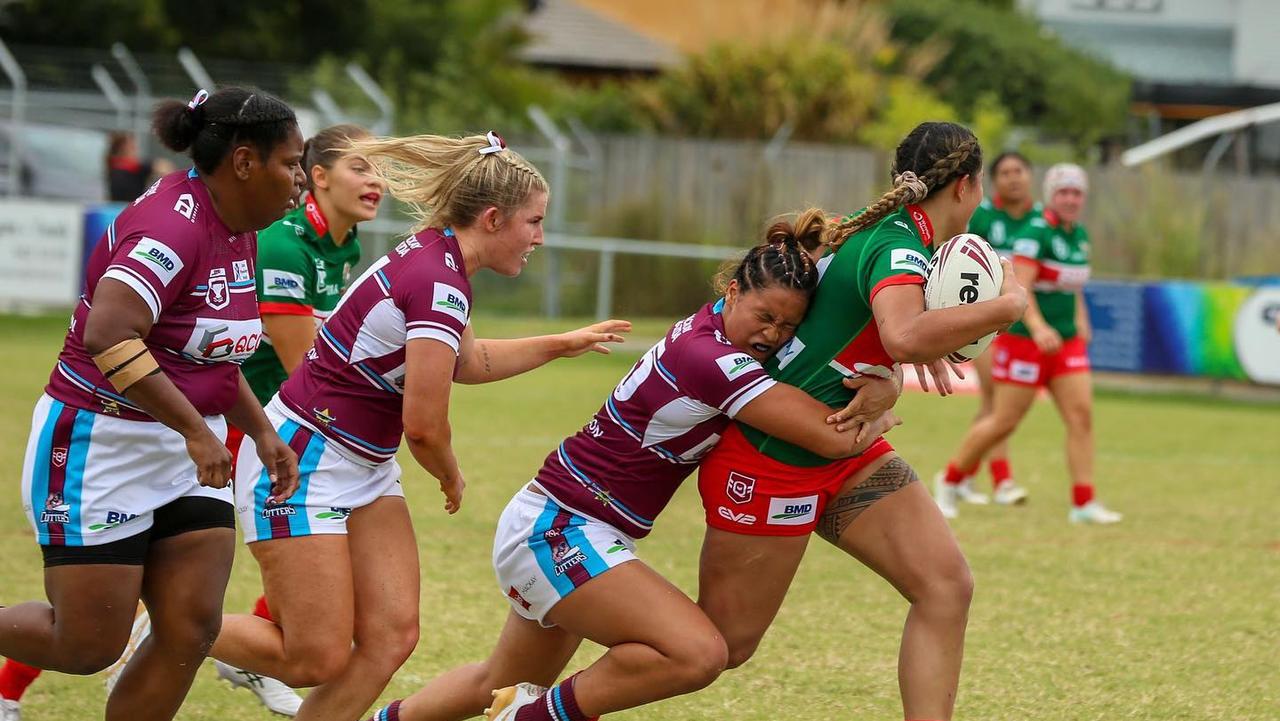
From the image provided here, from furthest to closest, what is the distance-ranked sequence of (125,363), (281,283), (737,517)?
(281,283), (737,517), (125,363)

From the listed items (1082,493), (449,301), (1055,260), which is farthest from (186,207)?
(1082,493)

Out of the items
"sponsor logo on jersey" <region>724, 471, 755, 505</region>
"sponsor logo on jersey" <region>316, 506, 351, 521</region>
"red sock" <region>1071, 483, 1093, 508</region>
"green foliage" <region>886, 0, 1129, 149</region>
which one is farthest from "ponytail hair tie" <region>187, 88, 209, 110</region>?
"green foliage" <region>886, 0, 1129, 149</region>

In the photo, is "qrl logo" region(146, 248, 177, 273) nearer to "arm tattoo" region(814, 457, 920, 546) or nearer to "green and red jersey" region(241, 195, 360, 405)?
"green and red jersey" region(241, 195, 360, 405)

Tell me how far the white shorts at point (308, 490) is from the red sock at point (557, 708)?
30.8 inches

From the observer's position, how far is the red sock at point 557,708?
4629mm

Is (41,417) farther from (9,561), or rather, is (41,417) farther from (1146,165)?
(1146,165)

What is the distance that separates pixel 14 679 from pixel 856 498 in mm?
2902

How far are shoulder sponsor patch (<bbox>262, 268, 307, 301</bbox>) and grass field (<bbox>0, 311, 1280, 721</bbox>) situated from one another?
1.53 m

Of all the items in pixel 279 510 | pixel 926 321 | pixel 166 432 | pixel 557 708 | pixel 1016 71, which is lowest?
pixel 557 708

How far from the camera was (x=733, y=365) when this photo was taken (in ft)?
14.9

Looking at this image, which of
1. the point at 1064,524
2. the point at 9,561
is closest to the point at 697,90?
the point at 1064,524

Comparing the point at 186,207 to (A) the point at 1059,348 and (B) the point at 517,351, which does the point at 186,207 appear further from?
(A) the point at 1059,348

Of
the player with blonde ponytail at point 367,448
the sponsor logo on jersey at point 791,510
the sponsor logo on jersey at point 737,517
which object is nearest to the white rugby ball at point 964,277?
the sponsor logo on jersey at point 791,510

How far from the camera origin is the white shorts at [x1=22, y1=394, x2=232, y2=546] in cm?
439
